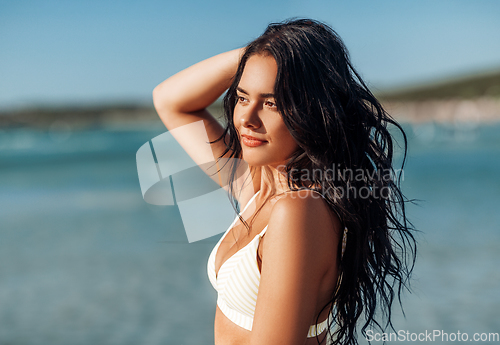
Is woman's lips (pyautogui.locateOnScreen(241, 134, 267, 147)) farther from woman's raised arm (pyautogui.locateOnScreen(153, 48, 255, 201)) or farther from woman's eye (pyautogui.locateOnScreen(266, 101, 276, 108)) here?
woman's raised arm (pyautogui.locateOnScreen(153, 48, 255, 201))

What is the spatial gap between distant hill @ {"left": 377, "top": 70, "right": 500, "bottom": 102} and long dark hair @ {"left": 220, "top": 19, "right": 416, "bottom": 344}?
50.1 m

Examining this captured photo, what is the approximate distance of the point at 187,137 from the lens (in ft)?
6.45

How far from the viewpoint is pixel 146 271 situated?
22.5ft

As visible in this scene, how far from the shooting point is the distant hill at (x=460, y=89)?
50900mm

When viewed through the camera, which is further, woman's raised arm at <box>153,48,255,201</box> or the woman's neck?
woman's raised arm at <box>153,48,255,201</box>

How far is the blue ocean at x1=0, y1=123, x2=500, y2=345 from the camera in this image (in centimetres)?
507

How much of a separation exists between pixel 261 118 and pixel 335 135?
234mm

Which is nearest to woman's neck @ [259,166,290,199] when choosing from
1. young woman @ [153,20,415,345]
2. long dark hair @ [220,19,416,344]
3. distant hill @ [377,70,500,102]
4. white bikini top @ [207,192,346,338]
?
young woman @ [153,20,415,345]

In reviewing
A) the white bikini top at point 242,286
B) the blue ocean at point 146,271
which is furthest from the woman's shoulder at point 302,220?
the blue ocean at point 146,271

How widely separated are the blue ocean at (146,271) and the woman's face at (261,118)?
1.15m

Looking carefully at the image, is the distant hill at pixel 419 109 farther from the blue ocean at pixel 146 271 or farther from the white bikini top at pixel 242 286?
the white bikini top at pixel 242 286

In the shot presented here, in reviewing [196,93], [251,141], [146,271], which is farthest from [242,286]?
[146,271]

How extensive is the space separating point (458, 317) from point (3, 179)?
1916 cm

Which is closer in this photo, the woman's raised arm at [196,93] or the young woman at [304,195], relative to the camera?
the young woman at [304,195]
